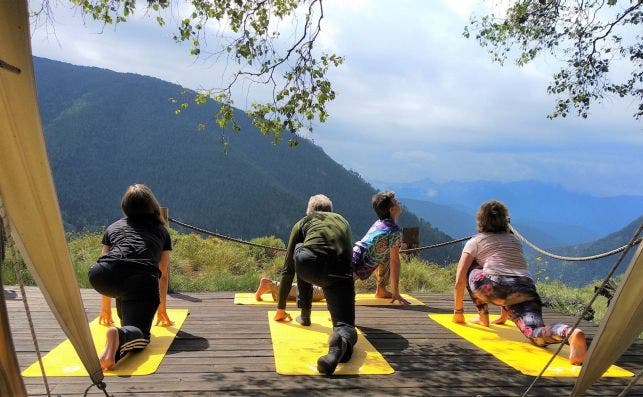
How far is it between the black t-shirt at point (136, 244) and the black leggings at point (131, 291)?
0.07m

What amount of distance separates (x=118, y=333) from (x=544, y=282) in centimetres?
1062

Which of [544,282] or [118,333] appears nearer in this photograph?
[118,333]

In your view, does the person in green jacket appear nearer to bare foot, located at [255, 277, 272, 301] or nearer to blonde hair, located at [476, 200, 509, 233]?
blonde hair, located at [476, 200, 509, 233]

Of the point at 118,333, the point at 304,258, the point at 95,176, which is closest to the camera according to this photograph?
the point at 118,333

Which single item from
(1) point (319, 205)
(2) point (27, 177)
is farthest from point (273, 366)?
(2) point (27, 177)

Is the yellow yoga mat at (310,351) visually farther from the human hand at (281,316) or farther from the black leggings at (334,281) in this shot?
the black leggings at (334,281)

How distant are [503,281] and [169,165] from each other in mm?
77493

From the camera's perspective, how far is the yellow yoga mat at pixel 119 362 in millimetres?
3543

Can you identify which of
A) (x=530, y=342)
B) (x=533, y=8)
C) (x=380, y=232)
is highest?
(x=533, y=8)

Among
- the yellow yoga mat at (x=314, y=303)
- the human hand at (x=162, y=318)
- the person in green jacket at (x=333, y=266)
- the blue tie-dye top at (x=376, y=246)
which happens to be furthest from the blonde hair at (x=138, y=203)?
the blue tie-dye top at (x=376, y=246)

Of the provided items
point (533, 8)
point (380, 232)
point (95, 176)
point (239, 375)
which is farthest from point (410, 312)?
point (95, 176)

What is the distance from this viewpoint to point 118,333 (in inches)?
142

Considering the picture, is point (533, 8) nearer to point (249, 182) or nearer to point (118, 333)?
point (118, 333)

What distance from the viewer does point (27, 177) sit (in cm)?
201
